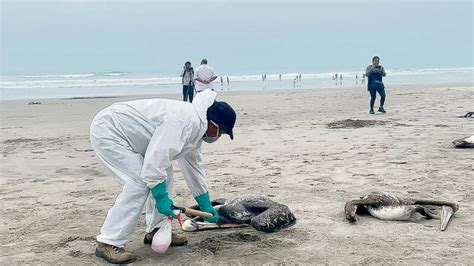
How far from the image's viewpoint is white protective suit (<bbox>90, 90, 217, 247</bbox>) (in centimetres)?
404

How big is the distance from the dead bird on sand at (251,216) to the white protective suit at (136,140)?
1.09 meters

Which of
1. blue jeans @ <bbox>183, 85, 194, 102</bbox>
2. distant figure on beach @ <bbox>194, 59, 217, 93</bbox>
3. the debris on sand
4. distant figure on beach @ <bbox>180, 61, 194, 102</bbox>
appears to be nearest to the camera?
the debris on sand

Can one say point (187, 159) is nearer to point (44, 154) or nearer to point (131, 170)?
point (131, 170)

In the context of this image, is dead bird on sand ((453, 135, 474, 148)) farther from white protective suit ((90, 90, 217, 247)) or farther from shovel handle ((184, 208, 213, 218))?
white protective suit ((90, 90, 217, 247))

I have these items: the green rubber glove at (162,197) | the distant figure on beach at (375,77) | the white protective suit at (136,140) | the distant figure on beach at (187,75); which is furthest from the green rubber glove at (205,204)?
the distant figure on beach at (187,75)

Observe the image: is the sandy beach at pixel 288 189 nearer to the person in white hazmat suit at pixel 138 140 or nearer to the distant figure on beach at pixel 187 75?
the person in white hazmat suit at pixel 138 140

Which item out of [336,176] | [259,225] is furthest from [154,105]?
[336,176]

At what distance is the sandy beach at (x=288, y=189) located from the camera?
4.46 meters

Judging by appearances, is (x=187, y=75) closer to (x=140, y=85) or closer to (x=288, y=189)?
(x=288, y=189)

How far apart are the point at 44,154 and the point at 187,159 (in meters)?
6.15

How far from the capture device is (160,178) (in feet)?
13.1

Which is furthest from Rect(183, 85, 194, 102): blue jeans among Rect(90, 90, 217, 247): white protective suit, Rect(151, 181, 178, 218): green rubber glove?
Rect(151, 181, 178, 218): green rubber glove

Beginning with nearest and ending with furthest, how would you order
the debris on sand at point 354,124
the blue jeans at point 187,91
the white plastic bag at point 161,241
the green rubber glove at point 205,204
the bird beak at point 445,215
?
the white plastic bag at point 161,241
the bird beak at point 445,215
the green rubber glove at point 205,204
the debris on sand at point 354,124
the blue jeans at point 187,91

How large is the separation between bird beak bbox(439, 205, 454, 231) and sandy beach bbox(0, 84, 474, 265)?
2.3 inches
